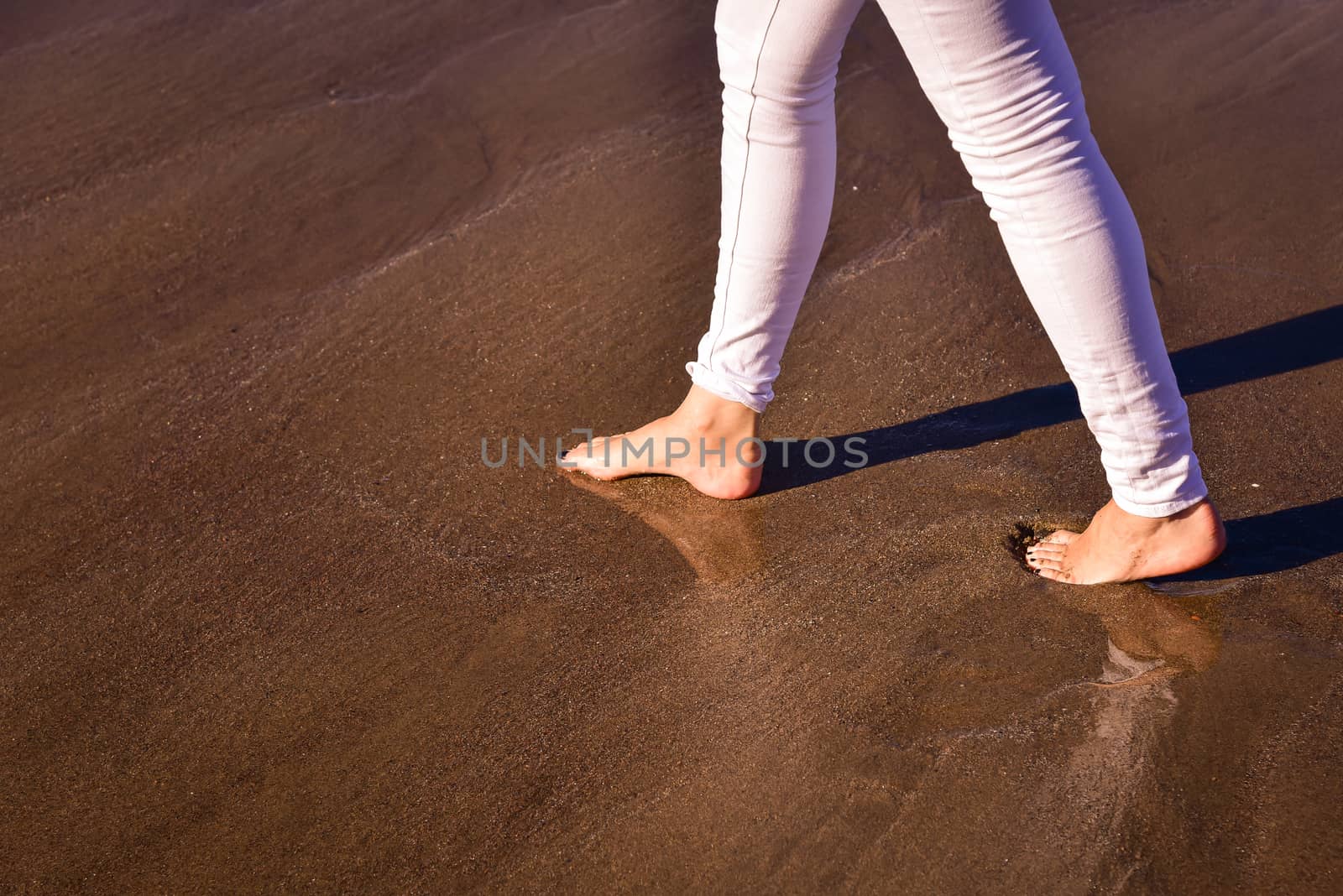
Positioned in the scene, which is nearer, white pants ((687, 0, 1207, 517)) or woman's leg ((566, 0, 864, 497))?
white pants ((687, 0, 1207, 517))

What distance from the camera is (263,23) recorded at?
3586mm

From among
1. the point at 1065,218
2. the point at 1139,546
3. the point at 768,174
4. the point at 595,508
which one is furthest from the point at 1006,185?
the point at 595,508

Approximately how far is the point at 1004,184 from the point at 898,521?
64 cm

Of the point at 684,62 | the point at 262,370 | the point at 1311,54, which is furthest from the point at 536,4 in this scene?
the point at 1311,54

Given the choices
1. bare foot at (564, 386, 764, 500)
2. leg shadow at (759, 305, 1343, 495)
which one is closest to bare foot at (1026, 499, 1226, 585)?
leg shadow at (759, 305, 1343, 495)

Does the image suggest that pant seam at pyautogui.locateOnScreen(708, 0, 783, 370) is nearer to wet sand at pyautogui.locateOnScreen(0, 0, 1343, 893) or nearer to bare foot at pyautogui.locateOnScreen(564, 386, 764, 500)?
bare foot at pyautogui.locateOnScreen(564, 386, 764, 500)

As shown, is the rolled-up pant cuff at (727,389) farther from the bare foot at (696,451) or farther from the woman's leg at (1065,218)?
the woman's leg at (1065,218)

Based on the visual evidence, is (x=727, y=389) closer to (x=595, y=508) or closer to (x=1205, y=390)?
(x=595, y=508)

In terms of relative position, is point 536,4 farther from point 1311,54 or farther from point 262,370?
point 1311,54

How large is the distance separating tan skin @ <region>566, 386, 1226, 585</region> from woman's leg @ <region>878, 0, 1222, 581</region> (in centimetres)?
2

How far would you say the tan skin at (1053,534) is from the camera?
5.38ft

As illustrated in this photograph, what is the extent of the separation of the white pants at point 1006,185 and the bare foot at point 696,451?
0.51ft

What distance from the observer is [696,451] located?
1.97 metres

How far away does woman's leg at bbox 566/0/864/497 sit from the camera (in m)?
1.62
